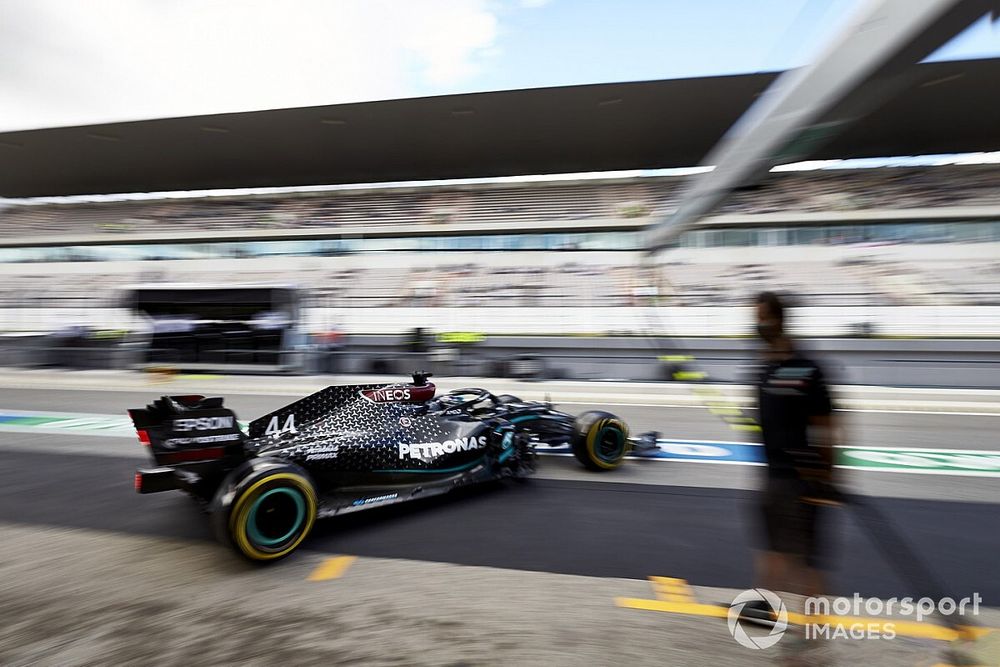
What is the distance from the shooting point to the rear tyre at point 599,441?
4.64 metres

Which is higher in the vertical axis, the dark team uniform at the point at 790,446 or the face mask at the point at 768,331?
the face mask at the point at 768,331

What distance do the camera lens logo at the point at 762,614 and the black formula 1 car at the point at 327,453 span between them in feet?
6.50

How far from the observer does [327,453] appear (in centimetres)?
331

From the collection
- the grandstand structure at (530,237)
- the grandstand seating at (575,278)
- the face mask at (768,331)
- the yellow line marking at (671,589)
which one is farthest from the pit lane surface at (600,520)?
the grandstand seating at (575,278)

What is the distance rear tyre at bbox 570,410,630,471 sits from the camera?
15.2ft

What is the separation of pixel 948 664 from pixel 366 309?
18.7 metres

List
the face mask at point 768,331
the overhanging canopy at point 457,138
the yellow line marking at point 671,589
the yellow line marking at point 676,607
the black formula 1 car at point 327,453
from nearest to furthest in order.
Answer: the face mask at point 768,331, the yellow line marking at point 676,607, the yellow line marking at point 671,589, the black formula 1 car at point 327,453, the overhanging canopy at point 457,138

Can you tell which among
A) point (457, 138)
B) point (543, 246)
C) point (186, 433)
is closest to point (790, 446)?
point (186, 433)

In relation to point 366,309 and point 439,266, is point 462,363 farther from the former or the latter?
point 439,266

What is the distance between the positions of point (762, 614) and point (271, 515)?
262 centimetres

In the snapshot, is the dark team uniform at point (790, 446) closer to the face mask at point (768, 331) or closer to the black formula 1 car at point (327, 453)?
the face mask at point (768, 331)

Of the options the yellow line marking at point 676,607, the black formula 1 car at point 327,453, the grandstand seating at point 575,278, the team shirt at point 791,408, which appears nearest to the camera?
the team shirt at point 791,408

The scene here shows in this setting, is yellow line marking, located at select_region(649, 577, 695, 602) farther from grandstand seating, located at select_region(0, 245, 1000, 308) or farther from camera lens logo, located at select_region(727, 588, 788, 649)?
grandstand seating, located at select_region(0, 245, 1000, 308)

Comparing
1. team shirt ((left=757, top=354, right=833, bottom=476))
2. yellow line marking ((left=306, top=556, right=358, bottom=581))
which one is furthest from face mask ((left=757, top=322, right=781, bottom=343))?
yellow line marking ((left=306, top=556, right=358, bottom=581))
